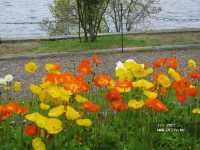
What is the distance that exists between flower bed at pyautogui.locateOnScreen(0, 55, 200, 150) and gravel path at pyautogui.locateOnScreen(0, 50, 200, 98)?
133 inches

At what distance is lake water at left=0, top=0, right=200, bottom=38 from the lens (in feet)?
53.5

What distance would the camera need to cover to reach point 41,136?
353 centimetres

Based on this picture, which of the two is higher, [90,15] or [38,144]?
[90,15]

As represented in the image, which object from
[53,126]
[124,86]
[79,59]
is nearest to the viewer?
[53,126]

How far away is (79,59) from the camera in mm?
8695

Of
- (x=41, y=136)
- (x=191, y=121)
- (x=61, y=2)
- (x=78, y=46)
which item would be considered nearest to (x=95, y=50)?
(x=78, y=46)

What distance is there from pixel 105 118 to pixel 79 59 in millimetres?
4516

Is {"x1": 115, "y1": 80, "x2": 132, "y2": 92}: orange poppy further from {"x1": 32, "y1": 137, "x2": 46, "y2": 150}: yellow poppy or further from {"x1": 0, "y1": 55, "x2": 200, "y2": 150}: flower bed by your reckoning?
{"x1": 32, "y1": 137, "x2": 46, "y2": 150}: yellow poppy

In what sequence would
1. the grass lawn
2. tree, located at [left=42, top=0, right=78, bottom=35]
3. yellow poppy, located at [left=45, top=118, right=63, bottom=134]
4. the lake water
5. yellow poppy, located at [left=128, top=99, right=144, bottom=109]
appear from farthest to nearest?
the lake water
tree, located at [left=42, top=0, right=78, bottom=35]
the grass lawn
yellow poppy, located at [left=128, top=99, right=144, bottom=109]
yellow poppy, located at [left=45, top=118, right=63, bottom=134]

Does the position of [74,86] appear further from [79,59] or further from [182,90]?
[79,59]

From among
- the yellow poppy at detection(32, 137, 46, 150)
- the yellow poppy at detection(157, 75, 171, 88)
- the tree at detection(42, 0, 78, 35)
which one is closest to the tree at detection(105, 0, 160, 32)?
the tree at detection(42, 0, 78, 35)

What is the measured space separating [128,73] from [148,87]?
22cm
